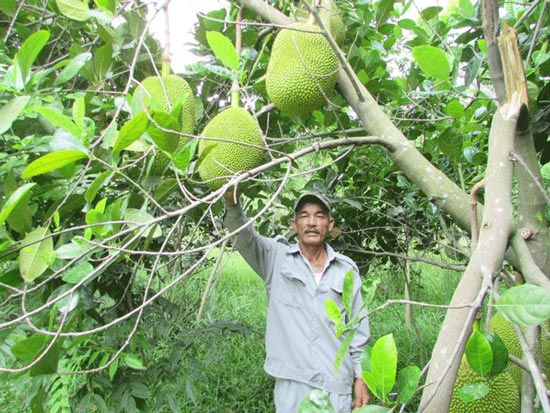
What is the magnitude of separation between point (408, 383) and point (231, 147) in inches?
23.8

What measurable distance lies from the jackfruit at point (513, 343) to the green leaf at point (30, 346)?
2.28 feet

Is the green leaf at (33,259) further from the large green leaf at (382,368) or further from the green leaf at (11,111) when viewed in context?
the large green leaf at (382,368)

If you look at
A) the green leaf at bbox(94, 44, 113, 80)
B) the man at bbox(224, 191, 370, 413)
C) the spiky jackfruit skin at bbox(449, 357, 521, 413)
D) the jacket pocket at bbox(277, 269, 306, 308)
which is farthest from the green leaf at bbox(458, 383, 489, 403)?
the jacket pocket at bbox(277, 269, 306, 308)

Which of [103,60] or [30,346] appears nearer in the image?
[30,346]

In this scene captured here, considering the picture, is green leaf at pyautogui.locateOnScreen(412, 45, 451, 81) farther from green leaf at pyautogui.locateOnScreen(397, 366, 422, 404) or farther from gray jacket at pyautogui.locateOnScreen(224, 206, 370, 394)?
gray jacket at pyautogui.locateOnScreen(224, 206, 370, 394)

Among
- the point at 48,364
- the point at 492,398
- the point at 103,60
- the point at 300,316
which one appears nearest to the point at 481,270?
the point at 492,398

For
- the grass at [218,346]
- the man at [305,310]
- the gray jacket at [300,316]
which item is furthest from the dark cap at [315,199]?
the grass at [218,346]

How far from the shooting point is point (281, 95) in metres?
1.01

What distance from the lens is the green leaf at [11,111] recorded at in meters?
0.70

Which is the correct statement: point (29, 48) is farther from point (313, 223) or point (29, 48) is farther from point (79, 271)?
point (313, 223)

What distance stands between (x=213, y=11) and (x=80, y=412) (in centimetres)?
103

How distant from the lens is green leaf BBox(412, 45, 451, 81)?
88 cm

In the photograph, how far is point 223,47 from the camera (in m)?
0.84

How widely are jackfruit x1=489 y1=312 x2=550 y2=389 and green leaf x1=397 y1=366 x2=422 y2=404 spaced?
0.45m
